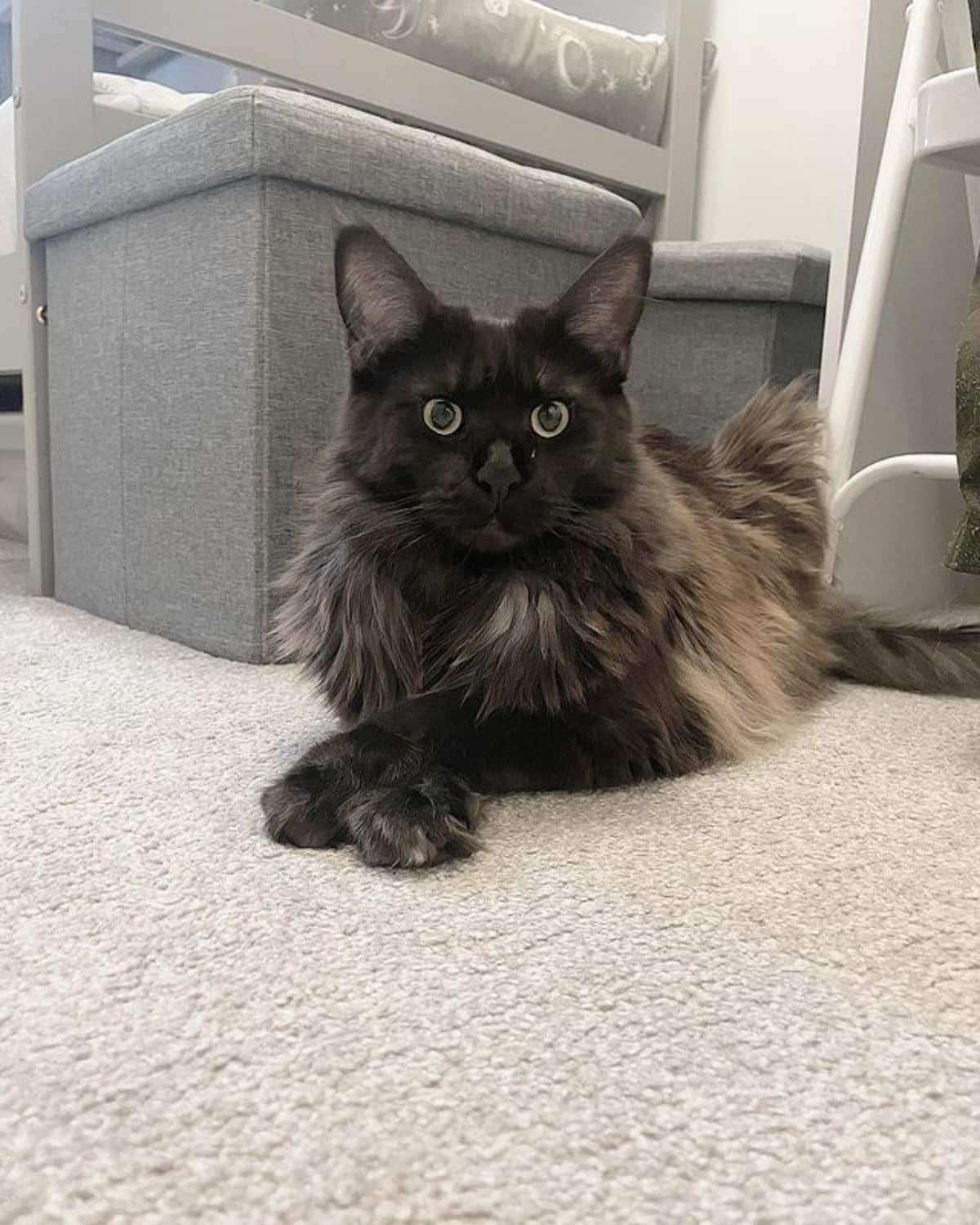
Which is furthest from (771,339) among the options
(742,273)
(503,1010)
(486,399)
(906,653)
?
(503,1010)

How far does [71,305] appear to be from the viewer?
76.3 inches

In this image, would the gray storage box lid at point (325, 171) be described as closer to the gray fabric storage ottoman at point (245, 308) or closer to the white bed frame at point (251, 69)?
the gray fabric storage ottoman at point (245, 308)

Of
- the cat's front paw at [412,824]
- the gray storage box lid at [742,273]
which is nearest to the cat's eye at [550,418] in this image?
the cat's front paw at [412,824]

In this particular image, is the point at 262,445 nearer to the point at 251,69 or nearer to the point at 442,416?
the point at 442,416

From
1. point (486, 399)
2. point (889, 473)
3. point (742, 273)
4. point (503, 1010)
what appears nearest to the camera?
point (503, 1010)

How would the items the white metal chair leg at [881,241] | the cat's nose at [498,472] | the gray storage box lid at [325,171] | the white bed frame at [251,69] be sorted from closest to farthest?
the cat's nose at [498,472], the gray storage box lid at [325,171], the white metal chair leg at [881,241], the white bed frame at [251,69]

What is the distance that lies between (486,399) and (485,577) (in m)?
0.18

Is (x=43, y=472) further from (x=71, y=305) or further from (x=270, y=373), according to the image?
(x=270, y=373)

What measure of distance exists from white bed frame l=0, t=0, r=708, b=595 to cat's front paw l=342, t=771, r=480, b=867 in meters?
1.52

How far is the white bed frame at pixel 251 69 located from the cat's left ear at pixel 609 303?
3.95 ft

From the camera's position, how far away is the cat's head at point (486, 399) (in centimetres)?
98

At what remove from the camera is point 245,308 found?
1.50 metres

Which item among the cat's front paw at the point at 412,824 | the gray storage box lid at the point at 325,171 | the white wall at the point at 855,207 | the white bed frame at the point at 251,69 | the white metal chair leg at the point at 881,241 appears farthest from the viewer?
the white wall at the point at 855,207

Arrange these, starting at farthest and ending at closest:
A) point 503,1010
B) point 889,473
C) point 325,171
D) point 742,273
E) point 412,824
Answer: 1. point 742,273
2. point 889,473
3. point 325,171
4. point 412,824
5. point 503,1010
